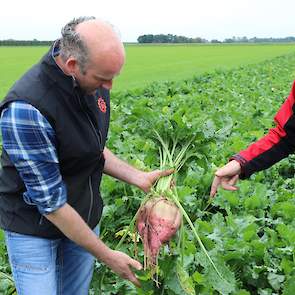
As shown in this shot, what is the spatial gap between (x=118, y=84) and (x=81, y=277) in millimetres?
19875

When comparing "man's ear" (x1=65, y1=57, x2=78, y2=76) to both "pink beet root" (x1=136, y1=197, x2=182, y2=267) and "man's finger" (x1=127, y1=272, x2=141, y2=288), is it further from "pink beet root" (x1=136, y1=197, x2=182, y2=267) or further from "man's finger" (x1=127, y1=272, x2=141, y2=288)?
"man's finger" (x1=127, y1=272, x2=141, y2=288)

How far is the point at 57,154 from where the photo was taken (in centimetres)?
272

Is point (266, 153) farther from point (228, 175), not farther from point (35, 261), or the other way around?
point (35, 261)

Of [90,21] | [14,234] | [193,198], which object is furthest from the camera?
[193,198]

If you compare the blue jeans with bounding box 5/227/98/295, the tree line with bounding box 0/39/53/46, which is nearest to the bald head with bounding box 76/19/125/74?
the blue jeans with bounding box 5/227/98/295

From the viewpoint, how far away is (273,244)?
14.1 ft

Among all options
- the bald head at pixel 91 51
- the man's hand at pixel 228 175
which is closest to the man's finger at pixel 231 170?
the man's hand at pixel 228 175

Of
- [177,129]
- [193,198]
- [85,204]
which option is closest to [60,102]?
[85,204]

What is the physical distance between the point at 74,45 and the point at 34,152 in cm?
53

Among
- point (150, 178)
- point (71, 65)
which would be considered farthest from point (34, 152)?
point (150, 178)

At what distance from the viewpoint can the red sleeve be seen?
132 inches

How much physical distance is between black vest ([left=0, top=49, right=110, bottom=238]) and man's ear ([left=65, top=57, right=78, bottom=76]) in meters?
0.06

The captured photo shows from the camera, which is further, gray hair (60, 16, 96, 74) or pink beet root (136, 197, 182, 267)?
pink beet root (136, 197, 182, 267)

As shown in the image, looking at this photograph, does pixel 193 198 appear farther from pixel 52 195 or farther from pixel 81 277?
pixel 52 195
